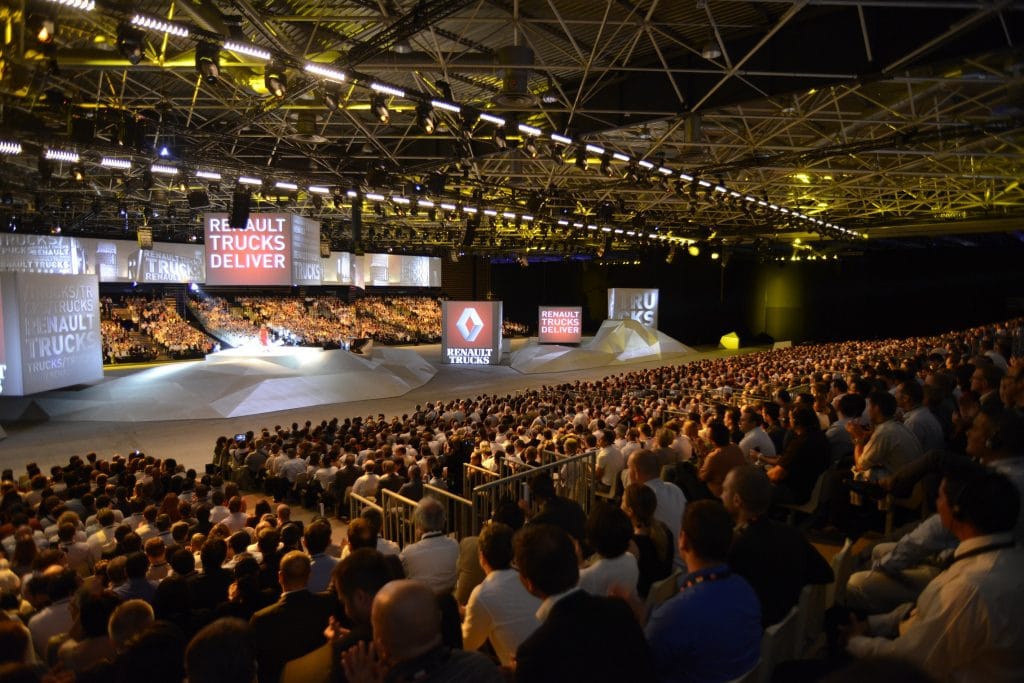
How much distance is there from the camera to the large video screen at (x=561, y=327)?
92.0ft

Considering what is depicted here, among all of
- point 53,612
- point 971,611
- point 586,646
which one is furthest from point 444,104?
point 971,611

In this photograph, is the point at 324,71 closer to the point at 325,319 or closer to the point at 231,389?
the point at 231,389

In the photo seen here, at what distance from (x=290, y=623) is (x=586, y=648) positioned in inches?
65.6

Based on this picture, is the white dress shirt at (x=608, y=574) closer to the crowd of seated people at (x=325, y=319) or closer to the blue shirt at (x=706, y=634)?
the blue shirt at (x=706, y=634)

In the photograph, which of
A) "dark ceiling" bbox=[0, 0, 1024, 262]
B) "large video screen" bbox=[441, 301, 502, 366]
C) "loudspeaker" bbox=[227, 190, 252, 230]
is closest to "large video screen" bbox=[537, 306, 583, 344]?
"large video screen" bbox=[441, 301, 502, 366]

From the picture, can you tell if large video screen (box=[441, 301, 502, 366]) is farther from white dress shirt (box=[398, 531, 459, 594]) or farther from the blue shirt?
the blue shirt

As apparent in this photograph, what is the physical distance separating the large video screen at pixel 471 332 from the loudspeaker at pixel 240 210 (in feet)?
37.6

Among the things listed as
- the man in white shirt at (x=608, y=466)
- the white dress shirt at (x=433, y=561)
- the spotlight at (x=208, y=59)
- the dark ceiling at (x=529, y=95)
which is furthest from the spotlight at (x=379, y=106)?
the white dress shirt at (x=433, y=561)

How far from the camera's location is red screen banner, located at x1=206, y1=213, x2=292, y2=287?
47.4 ft

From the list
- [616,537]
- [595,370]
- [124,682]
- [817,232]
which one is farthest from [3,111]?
[817,232]

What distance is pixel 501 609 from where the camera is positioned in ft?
8.59

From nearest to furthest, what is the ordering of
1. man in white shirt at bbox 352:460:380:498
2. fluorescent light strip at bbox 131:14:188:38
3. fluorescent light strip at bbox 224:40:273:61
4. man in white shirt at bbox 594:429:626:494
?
fluorescent light strip at bbox 131:14:188:38, man in white shirt at bbox 594:429:626:494, fluorescent light strip at bbox 224:40:273:61, man in white shirt at bbox 352:460:380:498

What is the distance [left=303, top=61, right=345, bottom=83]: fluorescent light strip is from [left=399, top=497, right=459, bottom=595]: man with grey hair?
19.9 ft

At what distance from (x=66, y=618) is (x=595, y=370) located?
23.0 metres
